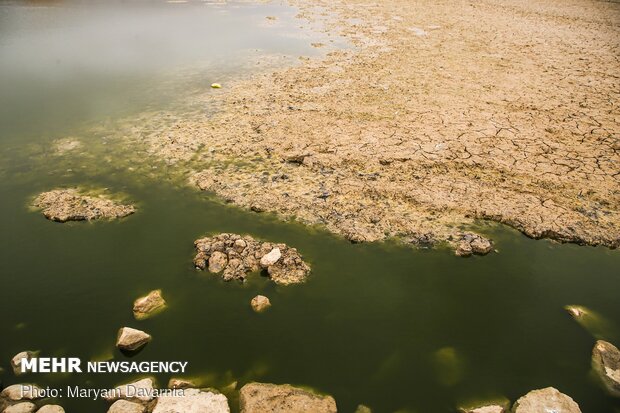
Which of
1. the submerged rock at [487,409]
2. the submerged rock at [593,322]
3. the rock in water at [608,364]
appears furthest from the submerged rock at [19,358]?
the submerged rock at [593,322]

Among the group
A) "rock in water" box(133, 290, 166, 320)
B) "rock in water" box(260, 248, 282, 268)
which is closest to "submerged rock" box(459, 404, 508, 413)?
"rock in water" box(260, 248, 282, 268)

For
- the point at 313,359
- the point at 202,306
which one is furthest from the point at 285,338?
the point at 202,306

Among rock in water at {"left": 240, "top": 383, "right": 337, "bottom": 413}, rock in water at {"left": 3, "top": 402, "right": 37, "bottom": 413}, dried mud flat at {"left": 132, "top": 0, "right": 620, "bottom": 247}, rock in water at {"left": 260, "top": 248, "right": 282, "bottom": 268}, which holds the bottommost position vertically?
rock in water at {"left": 3, "top": 402, "right": 37, "bottom": 413}

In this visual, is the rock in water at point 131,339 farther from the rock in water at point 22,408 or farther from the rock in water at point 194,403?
the rock in water at point 22,408

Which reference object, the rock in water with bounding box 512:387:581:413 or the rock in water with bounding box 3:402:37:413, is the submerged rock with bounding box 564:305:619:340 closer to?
the rock in water with bounding box 512:387:581:413

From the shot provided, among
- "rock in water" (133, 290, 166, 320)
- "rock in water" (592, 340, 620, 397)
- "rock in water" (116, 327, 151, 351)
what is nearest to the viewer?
"rock in water" (592, 340, 620, 397)

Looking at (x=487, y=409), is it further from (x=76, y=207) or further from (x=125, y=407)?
(x=76, y=207)
